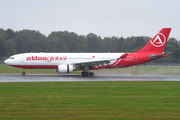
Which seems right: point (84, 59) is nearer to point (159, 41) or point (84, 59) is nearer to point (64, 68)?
point (64, 68)

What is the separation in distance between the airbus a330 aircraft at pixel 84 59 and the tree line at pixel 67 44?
47111mm

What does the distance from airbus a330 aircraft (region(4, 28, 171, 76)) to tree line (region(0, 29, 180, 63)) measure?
4711 centimetres

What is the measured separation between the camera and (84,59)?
32000 mm

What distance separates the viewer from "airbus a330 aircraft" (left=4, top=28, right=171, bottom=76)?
1187 inches

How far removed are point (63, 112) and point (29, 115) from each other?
4.89 feet

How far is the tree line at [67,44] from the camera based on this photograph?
83125mm

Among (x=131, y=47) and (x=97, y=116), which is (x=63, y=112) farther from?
(x=131, y=47)

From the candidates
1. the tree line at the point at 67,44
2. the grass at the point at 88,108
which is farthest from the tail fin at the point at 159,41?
the tree line at the point at 67,44

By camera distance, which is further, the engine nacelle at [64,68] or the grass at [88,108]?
the engine nacelle at [64,68]

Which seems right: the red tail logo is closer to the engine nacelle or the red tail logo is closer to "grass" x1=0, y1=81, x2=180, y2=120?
the engine nacelle

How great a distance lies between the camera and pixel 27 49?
9000 centimetres

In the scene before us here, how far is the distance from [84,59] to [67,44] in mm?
70182

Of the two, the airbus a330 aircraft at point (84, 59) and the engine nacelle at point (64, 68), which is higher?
the airbus a330 aircraft at point (84, 59)

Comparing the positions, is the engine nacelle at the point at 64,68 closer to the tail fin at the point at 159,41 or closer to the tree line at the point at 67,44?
the tail fin at the point at 159,41
